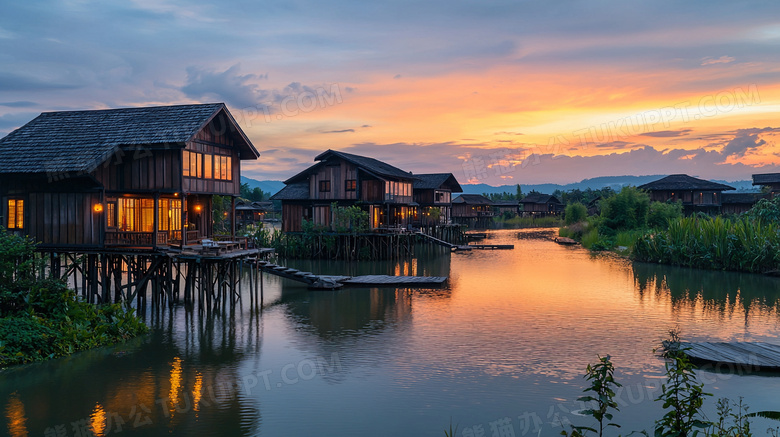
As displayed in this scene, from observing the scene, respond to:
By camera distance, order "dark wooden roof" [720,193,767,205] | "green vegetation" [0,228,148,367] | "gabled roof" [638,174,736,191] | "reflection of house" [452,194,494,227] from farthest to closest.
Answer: "reflection of house" [452,194,494,227] → "dark wooden roof" [720,193,767,205] → "gabled roof" [638,174,736,191] → "green vegetation" [0,228,148,367]

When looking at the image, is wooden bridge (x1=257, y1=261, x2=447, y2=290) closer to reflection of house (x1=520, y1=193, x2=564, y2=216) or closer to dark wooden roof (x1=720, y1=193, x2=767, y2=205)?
dark wooden roof (x1=720, y1=193, x2=767, y2=205)

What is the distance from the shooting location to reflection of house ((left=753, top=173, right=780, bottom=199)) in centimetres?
7044

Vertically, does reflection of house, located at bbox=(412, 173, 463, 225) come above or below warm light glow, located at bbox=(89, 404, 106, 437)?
above

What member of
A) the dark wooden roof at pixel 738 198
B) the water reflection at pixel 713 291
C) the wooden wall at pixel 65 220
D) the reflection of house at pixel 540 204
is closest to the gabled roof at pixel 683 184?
the dark wooden roof at pixel 738 198

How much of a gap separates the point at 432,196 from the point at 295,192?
23376 mm

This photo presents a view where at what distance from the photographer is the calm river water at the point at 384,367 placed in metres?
12.8

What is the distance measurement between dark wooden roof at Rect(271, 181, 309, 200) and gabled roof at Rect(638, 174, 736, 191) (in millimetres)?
47422

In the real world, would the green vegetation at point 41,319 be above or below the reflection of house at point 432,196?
below

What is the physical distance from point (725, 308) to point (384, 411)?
19694mm

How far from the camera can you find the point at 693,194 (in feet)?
237

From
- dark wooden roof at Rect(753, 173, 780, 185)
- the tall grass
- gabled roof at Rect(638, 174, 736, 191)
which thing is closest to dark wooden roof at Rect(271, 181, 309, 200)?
the tall grass

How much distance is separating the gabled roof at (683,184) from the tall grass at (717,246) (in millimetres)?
31595

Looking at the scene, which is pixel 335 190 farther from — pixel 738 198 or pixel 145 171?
pixel 738 198

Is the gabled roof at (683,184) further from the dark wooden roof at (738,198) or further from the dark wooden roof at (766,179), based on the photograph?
the dark wooden roof at (766,179)
